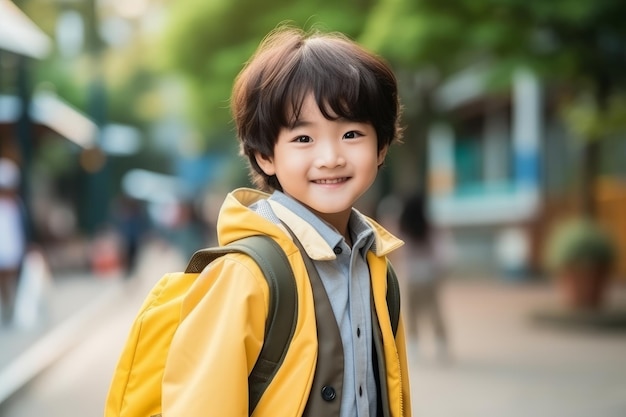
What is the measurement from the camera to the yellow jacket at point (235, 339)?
1855 mm

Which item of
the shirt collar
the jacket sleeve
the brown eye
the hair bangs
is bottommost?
the jacket sleeve

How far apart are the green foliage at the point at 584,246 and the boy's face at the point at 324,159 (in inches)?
411

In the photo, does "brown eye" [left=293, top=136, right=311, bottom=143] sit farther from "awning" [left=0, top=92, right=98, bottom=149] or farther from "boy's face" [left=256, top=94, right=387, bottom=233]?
"awning" [left=0, top=92, right=98, bottom=149]

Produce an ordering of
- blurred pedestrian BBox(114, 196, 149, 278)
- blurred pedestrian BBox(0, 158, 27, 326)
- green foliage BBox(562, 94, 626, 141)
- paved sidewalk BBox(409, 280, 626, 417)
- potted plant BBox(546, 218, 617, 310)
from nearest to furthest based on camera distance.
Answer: paved sidewalk BBox(409, 280, 626, 417) → blurred pedestrian BBox(0, 158, 27, 326) → green foliage BBox(562, 94, 626, 141) → potted plant BBox(546, 218, 617, 310) → blurred pedestrian BBox(114, 196, 149, 278)

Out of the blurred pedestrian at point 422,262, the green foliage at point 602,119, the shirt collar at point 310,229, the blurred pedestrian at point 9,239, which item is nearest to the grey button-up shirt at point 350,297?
the shirt collar at point 310,229

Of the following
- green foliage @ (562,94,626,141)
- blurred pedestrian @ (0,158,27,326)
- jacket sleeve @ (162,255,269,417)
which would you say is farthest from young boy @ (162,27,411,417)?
green foliage @ (562,94,626,141)

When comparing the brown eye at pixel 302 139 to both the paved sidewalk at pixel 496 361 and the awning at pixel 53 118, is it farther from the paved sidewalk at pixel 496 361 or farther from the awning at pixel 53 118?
the awning at pixel 53 118

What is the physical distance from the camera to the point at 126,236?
18438 millimetres

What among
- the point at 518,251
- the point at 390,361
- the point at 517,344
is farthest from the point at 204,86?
the point at 390,361

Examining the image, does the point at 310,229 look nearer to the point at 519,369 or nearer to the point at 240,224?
the point at 240,224

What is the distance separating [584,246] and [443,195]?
50.8 feet

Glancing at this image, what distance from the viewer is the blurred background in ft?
28.7

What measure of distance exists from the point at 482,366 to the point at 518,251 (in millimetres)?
10194

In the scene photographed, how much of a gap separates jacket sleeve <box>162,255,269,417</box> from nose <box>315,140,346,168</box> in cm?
→ 26
